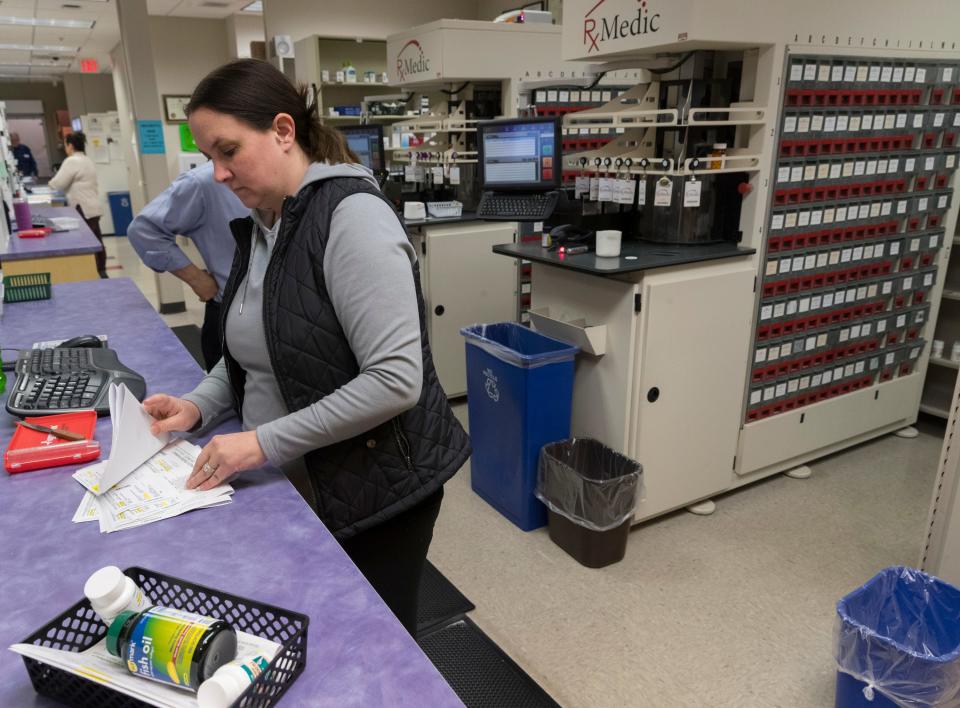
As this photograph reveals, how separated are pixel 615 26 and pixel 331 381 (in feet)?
6.50

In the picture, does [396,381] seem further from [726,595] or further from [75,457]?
[726,595]

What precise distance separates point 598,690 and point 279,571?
129 centimetres

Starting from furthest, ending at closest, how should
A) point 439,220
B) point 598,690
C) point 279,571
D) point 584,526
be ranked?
point 439,220
point 584,526
point 598,690
point 279,571

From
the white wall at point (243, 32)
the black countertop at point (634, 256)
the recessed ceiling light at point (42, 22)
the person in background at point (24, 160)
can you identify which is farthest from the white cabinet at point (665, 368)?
the person in background at point (24, 160)

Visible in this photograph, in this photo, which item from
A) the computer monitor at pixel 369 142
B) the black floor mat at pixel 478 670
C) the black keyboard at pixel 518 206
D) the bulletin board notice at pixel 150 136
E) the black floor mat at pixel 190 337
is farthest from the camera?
the bulletin board notice at pixel 150 136

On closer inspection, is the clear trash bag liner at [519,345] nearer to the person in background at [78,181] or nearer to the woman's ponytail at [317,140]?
the woman's ponytail at [317,140]

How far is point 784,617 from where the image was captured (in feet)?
7.22

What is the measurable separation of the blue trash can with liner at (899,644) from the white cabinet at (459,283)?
7.11 ft

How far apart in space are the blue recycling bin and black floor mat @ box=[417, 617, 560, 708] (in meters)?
10.5

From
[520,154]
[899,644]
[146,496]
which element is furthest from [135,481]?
[520,154]

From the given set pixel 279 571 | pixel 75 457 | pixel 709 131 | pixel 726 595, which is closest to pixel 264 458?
pixel 279 571

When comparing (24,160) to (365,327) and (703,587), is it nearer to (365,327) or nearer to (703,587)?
(703,587)

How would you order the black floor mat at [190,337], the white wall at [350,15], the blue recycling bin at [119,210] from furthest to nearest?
1. the blue recycling bin at [119,210]
2. the white wall at [350,15]
3. the black floor mat at [190,337]

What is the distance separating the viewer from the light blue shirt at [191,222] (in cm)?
248
